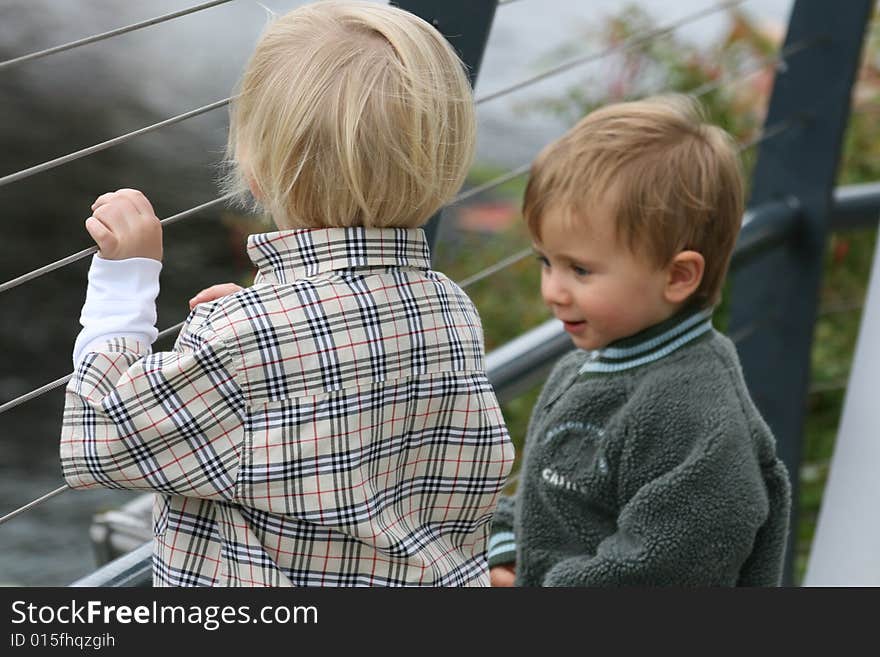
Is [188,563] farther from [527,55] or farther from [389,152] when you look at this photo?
[527,55]

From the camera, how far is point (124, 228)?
1086 mm

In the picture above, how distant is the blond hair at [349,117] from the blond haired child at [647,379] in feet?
0.78

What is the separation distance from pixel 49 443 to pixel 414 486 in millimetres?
1924

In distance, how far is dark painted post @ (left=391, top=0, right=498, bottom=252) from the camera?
129 centimetres

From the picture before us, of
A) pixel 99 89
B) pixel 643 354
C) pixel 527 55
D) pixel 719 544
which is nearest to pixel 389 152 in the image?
pixel 643 354

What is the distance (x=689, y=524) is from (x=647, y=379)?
0.52 ft

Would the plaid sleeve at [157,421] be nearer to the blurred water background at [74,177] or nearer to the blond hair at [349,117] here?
the blond hair at [349,117]

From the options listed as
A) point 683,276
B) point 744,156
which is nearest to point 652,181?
point 683,276

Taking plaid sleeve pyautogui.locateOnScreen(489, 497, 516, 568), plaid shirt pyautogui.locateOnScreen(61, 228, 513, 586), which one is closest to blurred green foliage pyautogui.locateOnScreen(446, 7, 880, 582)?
plaid sleeve pyautogui.locateOnScreen(489, 497, 516, 568)

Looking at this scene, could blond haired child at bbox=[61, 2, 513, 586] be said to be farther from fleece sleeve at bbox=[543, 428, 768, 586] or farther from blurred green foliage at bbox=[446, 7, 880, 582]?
blurred green foliage at bbox=[446, 7, 880, 582]

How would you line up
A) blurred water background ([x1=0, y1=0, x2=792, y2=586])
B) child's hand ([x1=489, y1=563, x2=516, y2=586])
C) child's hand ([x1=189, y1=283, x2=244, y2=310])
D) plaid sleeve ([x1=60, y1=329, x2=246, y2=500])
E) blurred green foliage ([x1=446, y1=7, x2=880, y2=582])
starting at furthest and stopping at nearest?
blurred green foliage ([x1=446, y1=7, x2=880, y2=582])
blurred water background ([x1=0, y1=0, x2=792, y2=586])
child's hand ([x1=489, y1=563, x2=516, y2=586])
child's hand ([x1=189, y1=283, x2=244, y2=310])
plaid sleeve ([x1=60, y1=329, x2=246, y2=500])

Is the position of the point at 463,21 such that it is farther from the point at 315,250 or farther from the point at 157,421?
the point at 157,421

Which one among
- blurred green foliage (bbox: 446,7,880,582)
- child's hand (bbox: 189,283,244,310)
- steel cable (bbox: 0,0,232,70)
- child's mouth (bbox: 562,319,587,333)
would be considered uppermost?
steel cable (bbox: 0,0,232,70)

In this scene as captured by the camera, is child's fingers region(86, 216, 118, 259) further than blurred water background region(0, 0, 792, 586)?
No
